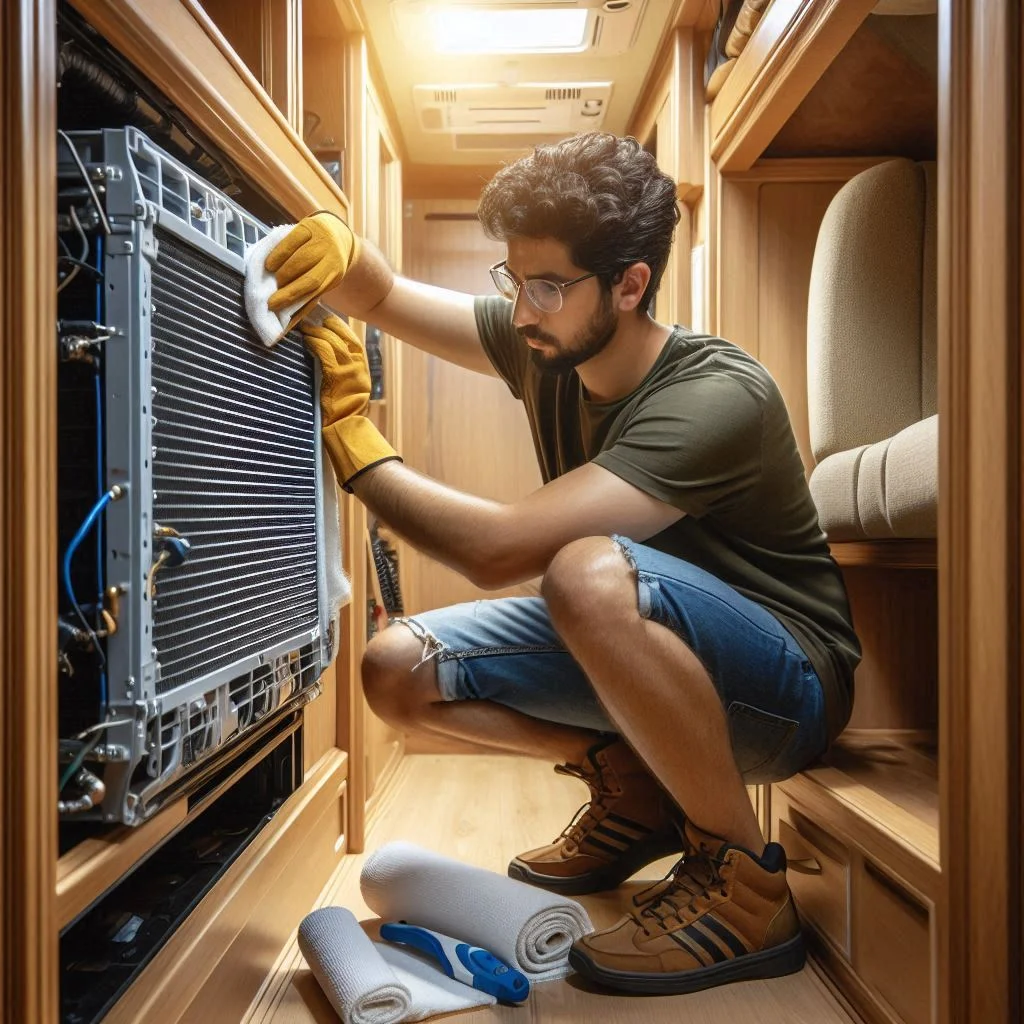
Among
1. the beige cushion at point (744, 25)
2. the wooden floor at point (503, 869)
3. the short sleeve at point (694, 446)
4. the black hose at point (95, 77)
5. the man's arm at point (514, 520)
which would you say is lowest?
the wooden floor at point (503, 869)

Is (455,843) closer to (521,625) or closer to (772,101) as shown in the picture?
(521,625)

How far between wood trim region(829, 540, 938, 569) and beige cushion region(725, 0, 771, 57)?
2.95ft

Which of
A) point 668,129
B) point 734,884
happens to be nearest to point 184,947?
point 734,884

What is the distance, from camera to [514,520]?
49.8 inches

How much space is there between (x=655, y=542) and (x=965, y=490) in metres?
0.74

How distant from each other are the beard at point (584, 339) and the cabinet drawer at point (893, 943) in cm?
79

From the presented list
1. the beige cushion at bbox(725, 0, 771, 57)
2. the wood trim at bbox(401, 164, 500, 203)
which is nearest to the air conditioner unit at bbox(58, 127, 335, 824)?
the beige cushion at bbox(725, 0, 771, 57)

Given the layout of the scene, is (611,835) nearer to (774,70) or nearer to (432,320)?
(432,320)

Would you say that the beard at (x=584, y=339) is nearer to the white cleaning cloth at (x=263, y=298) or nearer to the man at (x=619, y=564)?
the man at (x=619, y=564)

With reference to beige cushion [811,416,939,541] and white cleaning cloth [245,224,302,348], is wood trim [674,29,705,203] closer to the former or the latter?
beige cushion [811,416,939,541]

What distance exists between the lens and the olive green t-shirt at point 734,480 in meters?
1.27

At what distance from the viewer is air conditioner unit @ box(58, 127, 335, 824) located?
707 millimetres

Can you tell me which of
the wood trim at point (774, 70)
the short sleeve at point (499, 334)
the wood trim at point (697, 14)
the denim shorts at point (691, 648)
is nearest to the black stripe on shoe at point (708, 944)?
the denim shorts at point (691, 648)

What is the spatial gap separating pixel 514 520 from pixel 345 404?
0.86 ft
